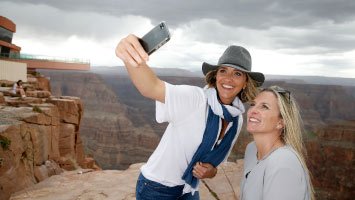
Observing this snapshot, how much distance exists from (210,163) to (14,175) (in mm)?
6071

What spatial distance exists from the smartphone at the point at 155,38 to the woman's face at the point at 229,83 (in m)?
0.86

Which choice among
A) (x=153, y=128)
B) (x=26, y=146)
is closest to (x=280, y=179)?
(x=26, y=146)

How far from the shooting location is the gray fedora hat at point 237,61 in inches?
91.0

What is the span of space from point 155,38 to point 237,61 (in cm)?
93

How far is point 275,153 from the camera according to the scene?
1871mm

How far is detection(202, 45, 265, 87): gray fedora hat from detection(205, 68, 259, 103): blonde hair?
4 centimetres

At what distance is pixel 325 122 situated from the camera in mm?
80312

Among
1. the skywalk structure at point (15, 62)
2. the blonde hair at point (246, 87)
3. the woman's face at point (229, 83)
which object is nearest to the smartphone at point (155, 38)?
the woman's face at point (229, 83)

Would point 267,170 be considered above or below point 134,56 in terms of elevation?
below

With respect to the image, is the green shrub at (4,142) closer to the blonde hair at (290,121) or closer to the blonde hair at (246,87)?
the blonde hair at (246,87)

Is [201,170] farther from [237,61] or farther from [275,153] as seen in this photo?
[237,61]

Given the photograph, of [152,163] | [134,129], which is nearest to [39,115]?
[152,163]

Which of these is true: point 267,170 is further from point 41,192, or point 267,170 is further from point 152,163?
point 41,192

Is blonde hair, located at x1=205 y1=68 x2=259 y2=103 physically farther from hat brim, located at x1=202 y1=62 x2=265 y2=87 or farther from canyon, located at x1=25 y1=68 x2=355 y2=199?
canyon, located at x1=25 y1=68 x2=355 y2=199
